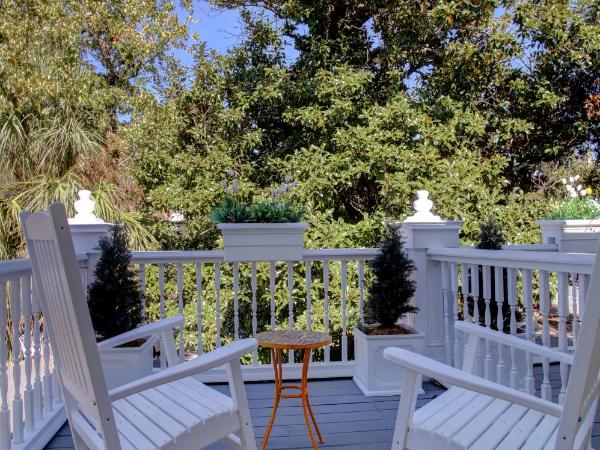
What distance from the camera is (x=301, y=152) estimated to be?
6.11m

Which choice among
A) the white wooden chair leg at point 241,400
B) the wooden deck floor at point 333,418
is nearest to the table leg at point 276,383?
the wooden deck floor at point 333,418

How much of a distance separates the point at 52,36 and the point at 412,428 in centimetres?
766

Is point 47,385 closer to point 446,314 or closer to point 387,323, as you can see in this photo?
point 387,323

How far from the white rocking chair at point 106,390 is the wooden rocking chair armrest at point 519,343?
33.1 inches

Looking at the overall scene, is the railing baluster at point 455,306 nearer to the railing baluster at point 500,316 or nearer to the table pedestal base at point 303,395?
the railing baluster at point 500,316

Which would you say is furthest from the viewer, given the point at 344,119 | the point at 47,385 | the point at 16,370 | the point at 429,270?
the point at 344,119

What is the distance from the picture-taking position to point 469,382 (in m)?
1.35

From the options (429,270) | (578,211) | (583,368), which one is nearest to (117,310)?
(429,270)

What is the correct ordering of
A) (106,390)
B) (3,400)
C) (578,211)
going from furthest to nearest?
1. (578,211)
2. (3,400)
3. (106,390)

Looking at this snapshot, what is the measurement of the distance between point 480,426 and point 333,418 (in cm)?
129

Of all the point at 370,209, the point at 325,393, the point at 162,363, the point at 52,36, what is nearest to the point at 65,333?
the point at 162,363

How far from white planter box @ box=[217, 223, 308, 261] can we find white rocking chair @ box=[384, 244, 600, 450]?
146cm

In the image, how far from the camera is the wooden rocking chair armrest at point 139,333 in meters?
1.92

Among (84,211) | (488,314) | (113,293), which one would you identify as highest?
(84,211)
